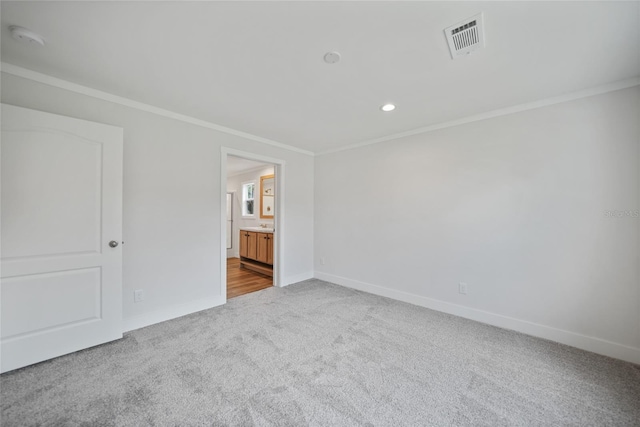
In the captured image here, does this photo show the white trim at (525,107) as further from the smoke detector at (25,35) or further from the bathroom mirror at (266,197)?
the smoke detector at (25,35)

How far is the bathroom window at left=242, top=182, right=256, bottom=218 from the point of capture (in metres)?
6.30

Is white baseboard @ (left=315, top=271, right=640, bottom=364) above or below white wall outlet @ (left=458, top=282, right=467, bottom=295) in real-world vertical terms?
below

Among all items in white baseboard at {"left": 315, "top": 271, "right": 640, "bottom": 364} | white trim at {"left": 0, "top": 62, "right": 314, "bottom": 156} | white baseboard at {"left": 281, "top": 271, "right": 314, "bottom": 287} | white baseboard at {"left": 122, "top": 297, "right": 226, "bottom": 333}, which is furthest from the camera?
white baseboard at {"left": 281, "top": 271, "right": 314, "bottom": 287}

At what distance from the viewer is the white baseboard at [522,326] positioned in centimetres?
211

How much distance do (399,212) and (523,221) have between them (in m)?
1.39

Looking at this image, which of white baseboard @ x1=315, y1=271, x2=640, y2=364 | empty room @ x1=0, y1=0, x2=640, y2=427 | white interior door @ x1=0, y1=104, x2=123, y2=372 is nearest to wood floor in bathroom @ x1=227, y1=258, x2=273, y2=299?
empty room @ x1=0, y1=0, x2=640, y2=427

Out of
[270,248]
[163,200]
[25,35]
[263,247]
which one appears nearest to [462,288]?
[270,248]

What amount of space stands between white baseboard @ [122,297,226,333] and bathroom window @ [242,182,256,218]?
3.31 metres

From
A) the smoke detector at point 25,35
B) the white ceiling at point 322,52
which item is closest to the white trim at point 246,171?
the white ceiling at point 322,52

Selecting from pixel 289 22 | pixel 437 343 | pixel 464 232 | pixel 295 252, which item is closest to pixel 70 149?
pixel 289 22

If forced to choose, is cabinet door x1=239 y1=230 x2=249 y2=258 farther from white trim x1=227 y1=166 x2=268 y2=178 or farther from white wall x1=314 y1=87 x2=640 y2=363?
white wall x1=314 y1=87 x2=640 y2=363

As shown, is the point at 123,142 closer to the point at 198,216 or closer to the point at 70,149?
the point at 70,149

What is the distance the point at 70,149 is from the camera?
210 cm

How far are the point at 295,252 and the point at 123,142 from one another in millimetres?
2821
